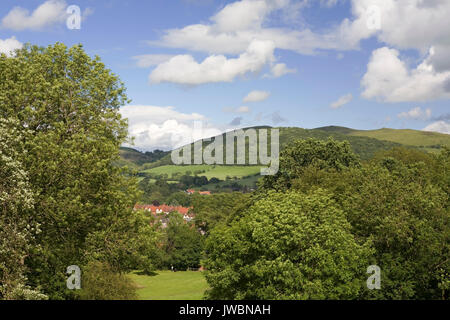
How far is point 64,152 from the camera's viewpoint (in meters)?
25.7

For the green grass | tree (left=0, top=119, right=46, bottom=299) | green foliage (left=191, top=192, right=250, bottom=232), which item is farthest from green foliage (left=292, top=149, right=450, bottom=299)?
green foliage (left=191, top=192, right=250, bottom=232)

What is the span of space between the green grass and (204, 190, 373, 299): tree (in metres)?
32.0

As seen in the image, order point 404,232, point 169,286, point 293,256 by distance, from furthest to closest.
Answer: point 169,286 → point 404,232 → point 293,256

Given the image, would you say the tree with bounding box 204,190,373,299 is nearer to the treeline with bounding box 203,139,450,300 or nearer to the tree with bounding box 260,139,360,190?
the treeline with bounding box 203,139,450,300

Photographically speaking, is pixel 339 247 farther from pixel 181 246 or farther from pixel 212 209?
pixel 212 209

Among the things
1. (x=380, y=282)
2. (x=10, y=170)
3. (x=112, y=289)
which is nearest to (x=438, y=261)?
(x=380, y=282)

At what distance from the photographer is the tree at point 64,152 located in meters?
25.8

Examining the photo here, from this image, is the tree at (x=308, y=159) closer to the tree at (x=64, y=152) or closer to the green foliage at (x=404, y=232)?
the green foliage at (x=404, y=232)

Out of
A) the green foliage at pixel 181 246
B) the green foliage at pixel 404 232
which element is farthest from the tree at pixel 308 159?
the green foliage at pixel 181 246

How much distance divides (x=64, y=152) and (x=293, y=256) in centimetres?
2085

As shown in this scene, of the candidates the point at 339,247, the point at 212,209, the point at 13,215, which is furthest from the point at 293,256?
the point at 212,209

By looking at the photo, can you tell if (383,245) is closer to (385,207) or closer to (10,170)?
(385,207)

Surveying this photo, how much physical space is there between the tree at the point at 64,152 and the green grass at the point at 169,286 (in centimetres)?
4400
